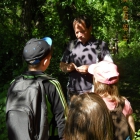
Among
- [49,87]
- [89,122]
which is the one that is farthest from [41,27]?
[89,122]

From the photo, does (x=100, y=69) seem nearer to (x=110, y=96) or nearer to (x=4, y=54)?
(x=110, y=96)

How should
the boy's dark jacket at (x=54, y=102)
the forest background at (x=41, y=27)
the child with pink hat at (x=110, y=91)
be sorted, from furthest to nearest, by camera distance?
the forest background at (x=41, y=27)
the child with pink hat at (x=110, y=91)
the boy's dark jacket at (x=54, y=102)

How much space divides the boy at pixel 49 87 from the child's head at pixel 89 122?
504mm

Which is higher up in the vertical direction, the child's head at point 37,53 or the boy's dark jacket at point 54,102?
the child's head at point 37,53

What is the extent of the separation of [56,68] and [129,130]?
14.2 ft

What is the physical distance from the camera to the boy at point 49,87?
88.5 inches

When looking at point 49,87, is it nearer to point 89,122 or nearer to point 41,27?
point 89,122

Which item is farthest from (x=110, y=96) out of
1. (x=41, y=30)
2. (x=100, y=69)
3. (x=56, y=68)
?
(x=41, y=30)

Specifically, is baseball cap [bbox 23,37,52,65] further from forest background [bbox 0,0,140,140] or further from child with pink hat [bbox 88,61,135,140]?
forest background [bbox 0,0,140,140]

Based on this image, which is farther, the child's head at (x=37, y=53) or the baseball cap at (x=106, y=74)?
the baseball cap at (x=106, y=74)

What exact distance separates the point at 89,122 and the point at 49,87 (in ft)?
2.15

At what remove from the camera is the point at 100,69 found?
2.57m

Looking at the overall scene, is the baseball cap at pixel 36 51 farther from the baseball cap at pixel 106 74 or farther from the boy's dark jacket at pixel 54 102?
the baseball cap at pixel 106 74

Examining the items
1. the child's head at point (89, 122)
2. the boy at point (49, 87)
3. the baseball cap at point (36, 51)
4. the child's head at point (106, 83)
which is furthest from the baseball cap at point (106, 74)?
the child's head at point (89, 122)
